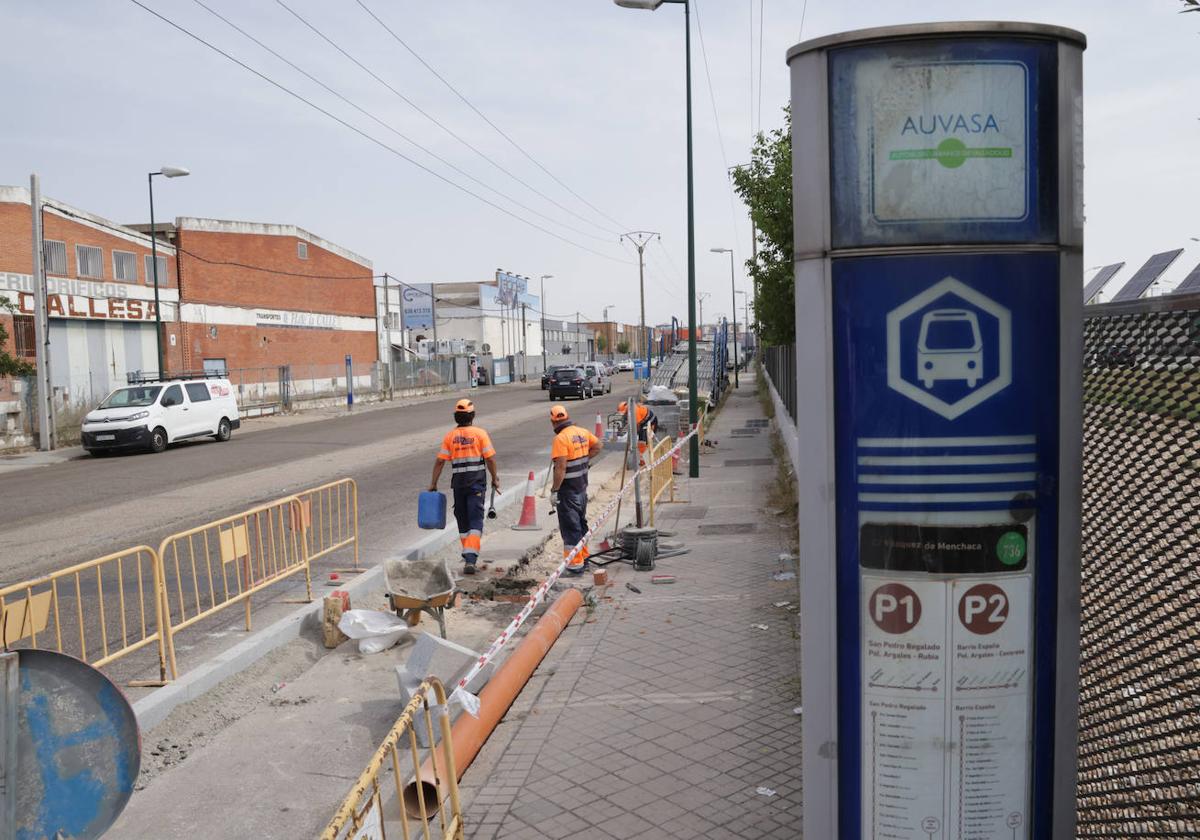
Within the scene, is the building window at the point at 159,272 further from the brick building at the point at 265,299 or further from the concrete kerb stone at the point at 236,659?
the concrete kerb stone at the point at 236,659

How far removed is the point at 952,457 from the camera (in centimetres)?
338

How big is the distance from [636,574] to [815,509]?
694cm

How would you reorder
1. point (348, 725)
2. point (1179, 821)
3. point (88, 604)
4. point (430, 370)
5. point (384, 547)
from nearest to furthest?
point (1179, 821) < point (348, 725) < point (88, 604) < point (384, 547) < point (430, 370)

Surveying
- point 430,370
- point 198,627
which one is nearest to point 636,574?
point 198,627

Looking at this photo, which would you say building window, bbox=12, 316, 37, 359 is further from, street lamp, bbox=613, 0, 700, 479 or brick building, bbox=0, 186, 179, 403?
street lamp, bbox=613, 0, 700, 479

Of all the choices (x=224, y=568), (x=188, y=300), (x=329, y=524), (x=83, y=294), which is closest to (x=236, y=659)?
(x=224, y=568)

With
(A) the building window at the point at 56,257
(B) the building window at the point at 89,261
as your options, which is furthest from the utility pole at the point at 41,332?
(B) the building window at the point at 89,261

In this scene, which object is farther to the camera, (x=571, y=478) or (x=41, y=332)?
(x=41, y=332)

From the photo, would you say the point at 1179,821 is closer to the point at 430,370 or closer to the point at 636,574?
the point at 636,574

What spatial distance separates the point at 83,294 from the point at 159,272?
632cm

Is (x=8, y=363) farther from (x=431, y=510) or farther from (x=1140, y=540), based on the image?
(x=1140, y=540)

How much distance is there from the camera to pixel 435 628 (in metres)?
8.52

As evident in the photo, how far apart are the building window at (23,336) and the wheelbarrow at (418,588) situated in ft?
94.4

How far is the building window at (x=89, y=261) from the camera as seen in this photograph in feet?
119
